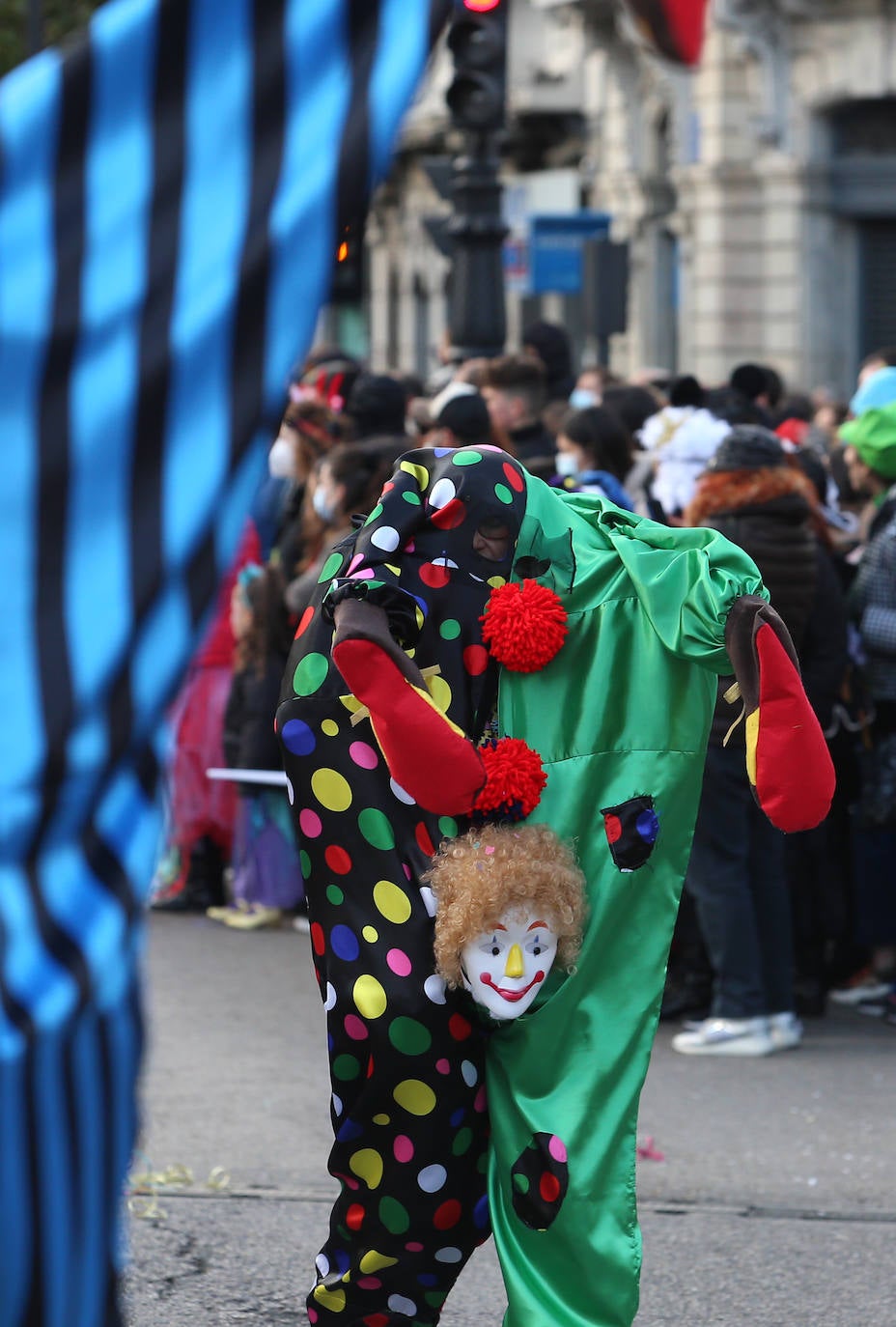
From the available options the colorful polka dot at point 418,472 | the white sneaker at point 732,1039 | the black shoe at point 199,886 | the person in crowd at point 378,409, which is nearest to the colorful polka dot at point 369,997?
the colorful polka dot at point 418,472

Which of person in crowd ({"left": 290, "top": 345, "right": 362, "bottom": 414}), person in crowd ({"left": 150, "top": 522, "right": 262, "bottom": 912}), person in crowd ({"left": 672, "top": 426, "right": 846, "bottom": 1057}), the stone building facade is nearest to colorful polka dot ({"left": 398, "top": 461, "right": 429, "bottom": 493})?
person in crowd ({"left": 672, "top": 426, "right": 846, "bottom": 1057})

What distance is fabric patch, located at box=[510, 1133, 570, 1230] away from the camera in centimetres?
348

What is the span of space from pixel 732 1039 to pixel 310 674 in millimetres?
3276

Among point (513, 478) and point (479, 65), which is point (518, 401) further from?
point (513, 478)

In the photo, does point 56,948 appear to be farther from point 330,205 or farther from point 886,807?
point 886,807

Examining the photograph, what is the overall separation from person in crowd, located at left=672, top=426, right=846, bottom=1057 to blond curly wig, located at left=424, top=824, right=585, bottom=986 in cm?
277

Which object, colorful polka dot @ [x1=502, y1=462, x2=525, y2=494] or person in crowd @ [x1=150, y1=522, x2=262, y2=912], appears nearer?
colorful polka dot @ [x1=502, y1=462, x2=525, y2=494]

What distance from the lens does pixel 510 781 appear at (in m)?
3.50

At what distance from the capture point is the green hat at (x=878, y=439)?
270 inches

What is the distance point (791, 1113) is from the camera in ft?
19.6

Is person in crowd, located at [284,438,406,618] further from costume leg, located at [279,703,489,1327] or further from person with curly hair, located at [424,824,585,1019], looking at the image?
person with curly hair, located at [424,824,585,1019]

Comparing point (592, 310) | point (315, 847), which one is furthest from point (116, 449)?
point (592, 310)

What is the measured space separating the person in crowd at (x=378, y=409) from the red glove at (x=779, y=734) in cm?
567

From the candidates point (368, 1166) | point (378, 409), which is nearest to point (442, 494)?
point (368, 1166)
